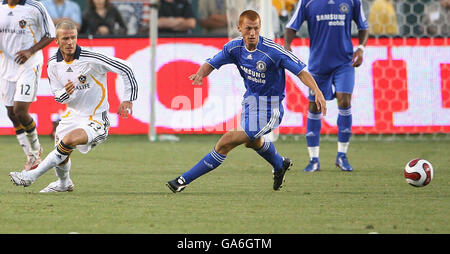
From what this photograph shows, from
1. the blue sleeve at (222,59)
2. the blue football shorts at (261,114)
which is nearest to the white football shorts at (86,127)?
the blue sleeve at (222,59)

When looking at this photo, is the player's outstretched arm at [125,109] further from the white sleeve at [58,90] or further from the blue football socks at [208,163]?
the blue football socks at [208,163]

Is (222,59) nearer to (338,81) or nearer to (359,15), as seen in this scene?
(338,81)

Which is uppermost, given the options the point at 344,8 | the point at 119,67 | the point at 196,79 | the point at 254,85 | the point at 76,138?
the point at 344,8

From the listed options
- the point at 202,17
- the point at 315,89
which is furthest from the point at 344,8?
the point at 202,17

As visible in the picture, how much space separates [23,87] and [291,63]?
3.58 m

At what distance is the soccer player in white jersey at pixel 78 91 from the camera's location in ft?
24.6

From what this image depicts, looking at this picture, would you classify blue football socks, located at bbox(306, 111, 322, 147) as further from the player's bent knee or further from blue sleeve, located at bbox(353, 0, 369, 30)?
the player's bent knee

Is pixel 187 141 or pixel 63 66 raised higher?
pixel 63 66

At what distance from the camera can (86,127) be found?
759 cm
